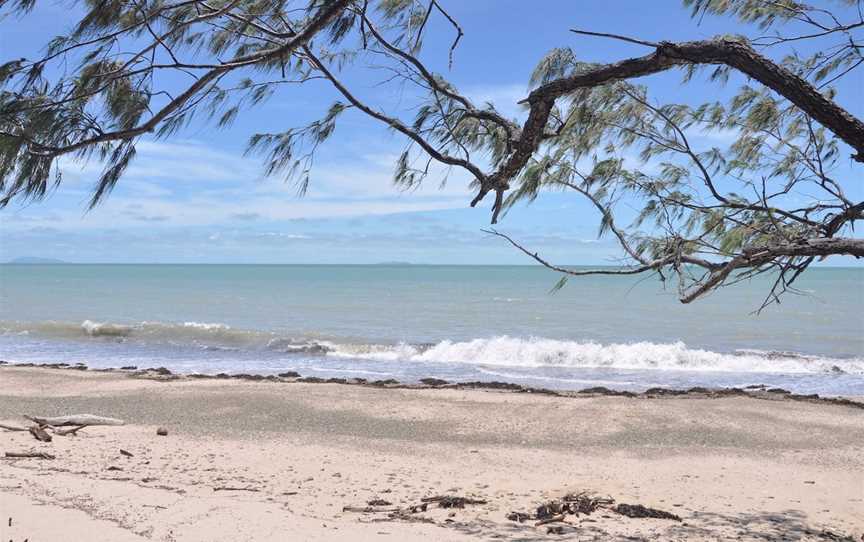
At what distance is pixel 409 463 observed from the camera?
297 inches

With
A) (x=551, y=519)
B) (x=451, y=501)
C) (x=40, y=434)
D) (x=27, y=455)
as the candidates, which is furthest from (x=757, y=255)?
(x=40, y=434)

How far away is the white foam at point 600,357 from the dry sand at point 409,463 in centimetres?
556

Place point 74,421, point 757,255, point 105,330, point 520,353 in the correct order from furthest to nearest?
point 105,330 → point 520,353 → point 74,421 → point 757,255

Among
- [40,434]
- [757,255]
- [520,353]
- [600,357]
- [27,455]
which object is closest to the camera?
[757,255]

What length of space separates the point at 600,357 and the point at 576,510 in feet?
42.2

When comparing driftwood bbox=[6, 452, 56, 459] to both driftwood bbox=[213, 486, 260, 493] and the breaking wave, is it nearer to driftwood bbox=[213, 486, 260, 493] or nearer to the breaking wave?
driftwood bbox=[213, 486, 260, 493]

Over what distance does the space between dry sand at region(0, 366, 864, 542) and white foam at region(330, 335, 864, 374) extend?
5.56 metres

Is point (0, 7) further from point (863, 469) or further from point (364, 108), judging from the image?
point (863, 469)

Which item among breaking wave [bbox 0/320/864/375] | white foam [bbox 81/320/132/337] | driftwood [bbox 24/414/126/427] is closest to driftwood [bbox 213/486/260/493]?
driftwood [bbox 24/414/126/427]

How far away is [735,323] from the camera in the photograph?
27625 mm

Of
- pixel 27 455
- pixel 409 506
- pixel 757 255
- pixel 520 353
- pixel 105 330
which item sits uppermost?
pixel 757 255

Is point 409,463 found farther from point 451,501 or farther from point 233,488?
point 233,488

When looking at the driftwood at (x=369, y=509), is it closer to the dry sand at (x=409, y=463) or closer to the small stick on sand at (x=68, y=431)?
the dry sand at (x=409, y=463)

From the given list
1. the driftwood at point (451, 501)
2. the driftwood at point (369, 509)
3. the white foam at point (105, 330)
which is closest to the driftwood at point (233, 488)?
the driftwood at point (369, 509)
